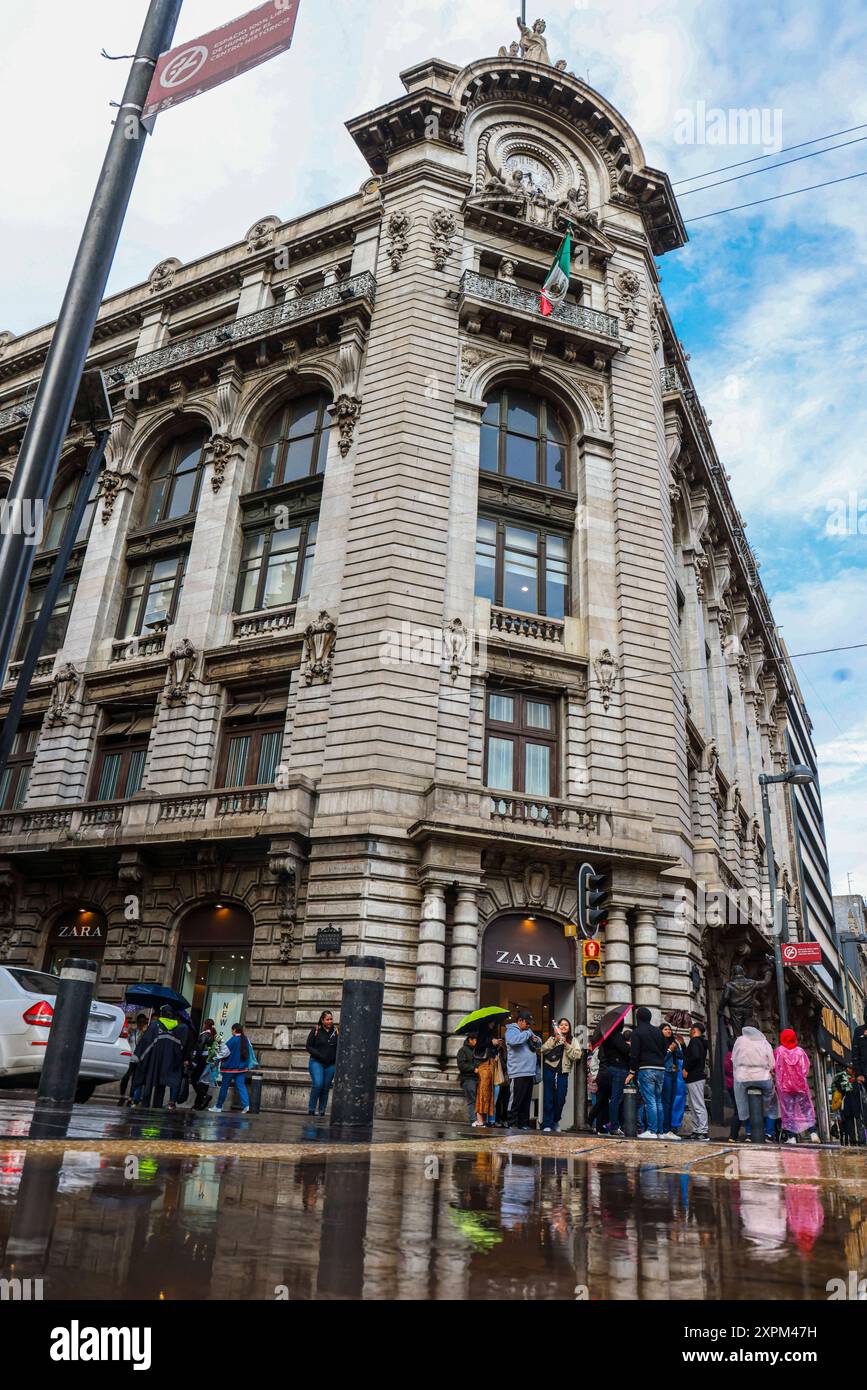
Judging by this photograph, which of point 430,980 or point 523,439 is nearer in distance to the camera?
point 430,980

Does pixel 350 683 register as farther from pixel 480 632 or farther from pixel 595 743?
pixel 595 743

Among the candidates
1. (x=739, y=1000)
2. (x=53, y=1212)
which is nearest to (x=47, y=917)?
(x=739, y=1000)

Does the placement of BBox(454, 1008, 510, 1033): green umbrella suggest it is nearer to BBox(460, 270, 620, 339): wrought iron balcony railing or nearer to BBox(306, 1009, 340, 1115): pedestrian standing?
BBox(306, 1009, 340, 1115): pedestrian standing

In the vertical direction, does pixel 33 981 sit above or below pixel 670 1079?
above

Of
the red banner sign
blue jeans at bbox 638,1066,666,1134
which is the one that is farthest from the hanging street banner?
the red banner sign

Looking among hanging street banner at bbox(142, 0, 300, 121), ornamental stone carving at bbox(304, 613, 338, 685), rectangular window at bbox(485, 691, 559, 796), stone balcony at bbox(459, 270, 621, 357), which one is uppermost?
stone balcony at bbox(459, 270, 621, 357)

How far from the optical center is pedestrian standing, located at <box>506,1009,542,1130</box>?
588 inches

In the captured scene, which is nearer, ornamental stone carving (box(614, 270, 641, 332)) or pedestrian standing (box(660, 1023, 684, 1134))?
pedestrian standing (box(660, 1023, 684, 1134))

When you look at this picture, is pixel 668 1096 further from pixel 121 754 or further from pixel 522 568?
pixel 121 754

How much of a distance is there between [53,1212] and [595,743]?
19.4m

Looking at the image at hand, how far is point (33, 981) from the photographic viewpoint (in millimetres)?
11695

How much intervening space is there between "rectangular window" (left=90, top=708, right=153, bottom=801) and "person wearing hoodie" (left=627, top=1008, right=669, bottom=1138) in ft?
50.0

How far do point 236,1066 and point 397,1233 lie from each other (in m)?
13.2

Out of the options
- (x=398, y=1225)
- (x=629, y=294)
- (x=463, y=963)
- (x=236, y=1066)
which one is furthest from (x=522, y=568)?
(x=398, y=1225)
